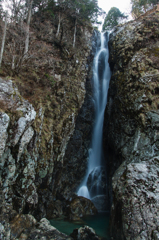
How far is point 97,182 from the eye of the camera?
58.7 ft

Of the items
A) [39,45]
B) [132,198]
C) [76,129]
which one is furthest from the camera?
[76,129]

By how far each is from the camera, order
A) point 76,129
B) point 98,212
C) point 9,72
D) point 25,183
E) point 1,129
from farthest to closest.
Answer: point 76,129, point 98,212, point 9,72, point 25,183, point 1,129

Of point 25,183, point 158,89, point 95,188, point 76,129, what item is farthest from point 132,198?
point 76,129

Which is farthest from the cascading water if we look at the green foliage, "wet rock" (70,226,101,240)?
"wet rock" (70,226,101,240)

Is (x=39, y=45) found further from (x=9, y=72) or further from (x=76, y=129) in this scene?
(x=76, y=129)

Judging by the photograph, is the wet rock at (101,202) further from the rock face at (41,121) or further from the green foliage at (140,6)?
the green foliage at (140,6)

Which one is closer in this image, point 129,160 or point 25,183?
point 25,183

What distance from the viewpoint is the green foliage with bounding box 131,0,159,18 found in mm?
26519

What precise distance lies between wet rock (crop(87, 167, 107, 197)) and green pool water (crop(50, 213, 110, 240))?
12.8 ft

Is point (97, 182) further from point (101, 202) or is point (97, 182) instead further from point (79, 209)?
point (79, 209)

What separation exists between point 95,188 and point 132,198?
37.2 feet

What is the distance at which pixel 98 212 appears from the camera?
606 inches

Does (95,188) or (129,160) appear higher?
(129,160)

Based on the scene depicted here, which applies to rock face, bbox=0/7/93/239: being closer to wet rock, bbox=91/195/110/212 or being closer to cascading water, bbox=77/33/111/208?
cascading water, bbox=77/33/111/208
